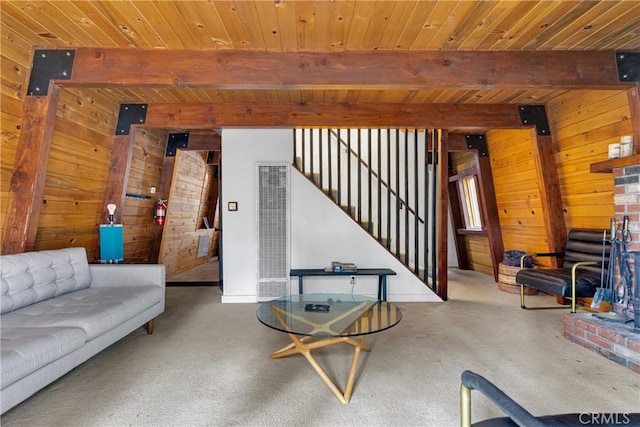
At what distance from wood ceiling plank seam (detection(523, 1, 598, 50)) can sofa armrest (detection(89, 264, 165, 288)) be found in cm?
372

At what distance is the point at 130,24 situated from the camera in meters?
2.27

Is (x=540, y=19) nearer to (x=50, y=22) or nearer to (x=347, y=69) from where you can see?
(x=347, y=69)

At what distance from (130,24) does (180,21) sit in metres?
0.37

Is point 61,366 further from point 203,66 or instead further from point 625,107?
point 625,107

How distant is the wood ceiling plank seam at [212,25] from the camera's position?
2.08m

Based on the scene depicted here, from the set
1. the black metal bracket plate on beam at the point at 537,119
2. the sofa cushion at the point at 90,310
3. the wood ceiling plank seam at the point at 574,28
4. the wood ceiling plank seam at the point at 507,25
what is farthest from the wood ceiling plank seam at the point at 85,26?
the black metal bracket plate on beam at the point at 537,119

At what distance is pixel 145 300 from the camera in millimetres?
2682

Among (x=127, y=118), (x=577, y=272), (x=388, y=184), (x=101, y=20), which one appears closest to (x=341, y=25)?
(x=101, y=20)

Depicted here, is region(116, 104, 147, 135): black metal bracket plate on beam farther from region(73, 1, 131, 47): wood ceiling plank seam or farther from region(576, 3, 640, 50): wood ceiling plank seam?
region(576, 3, 640, 50): wood ceiling plank seam

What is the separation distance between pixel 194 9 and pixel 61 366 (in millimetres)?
2299

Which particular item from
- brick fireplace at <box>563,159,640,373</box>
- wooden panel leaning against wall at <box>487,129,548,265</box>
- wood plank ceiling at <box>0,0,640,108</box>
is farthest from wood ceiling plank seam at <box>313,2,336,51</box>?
wooden panel leaning against wall at <box>487,129,548,265</box>

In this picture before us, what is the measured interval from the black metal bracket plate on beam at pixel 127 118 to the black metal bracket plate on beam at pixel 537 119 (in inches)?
175

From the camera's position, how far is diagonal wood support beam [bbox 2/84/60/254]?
2502 millimetres

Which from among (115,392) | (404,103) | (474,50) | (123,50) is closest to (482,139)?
(404,103)
